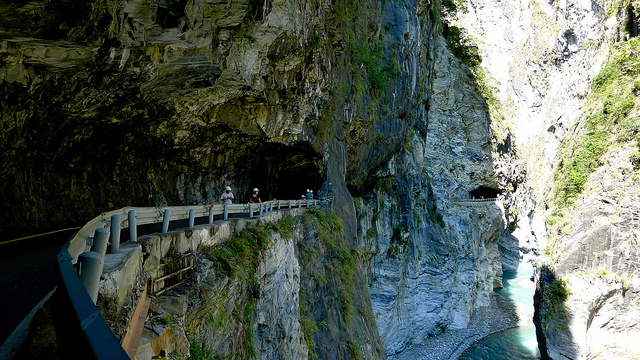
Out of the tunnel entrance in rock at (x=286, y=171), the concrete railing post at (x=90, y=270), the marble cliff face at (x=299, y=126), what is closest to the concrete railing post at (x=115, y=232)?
the concrete railing post at (x=90, y=270)

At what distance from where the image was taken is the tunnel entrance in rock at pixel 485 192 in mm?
53369

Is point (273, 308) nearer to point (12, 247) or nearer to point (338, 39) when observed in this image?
point (12, 247)

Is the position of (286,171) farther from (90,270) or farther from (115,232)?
(90,270)

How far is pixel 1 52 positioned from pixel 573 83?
205 feet

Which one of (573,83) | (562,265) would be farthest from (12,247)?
(573,83)

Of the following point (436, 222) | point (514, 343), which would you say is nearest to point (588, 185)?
point (436, 222)

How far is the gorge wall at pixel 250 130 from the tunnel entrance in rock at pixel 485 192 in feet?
61.9

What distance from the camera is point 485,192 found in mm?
55812

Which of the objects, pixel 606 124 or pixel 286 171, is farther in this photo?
pixel 606 124

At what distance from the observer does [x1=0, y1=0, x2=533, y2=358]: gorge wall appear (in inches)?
348

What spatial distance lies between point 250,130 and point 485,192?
47.6 metres

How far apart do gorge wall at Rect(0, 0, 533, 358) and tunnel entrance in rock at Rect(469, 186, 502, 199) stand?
18862 millimetres

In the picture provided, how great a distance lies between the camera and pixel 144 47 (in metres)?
9.80

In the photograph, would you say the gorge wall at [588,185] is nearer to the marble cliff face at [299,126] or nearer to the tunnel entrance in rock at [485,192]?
the marble cliff face at [299,126]
